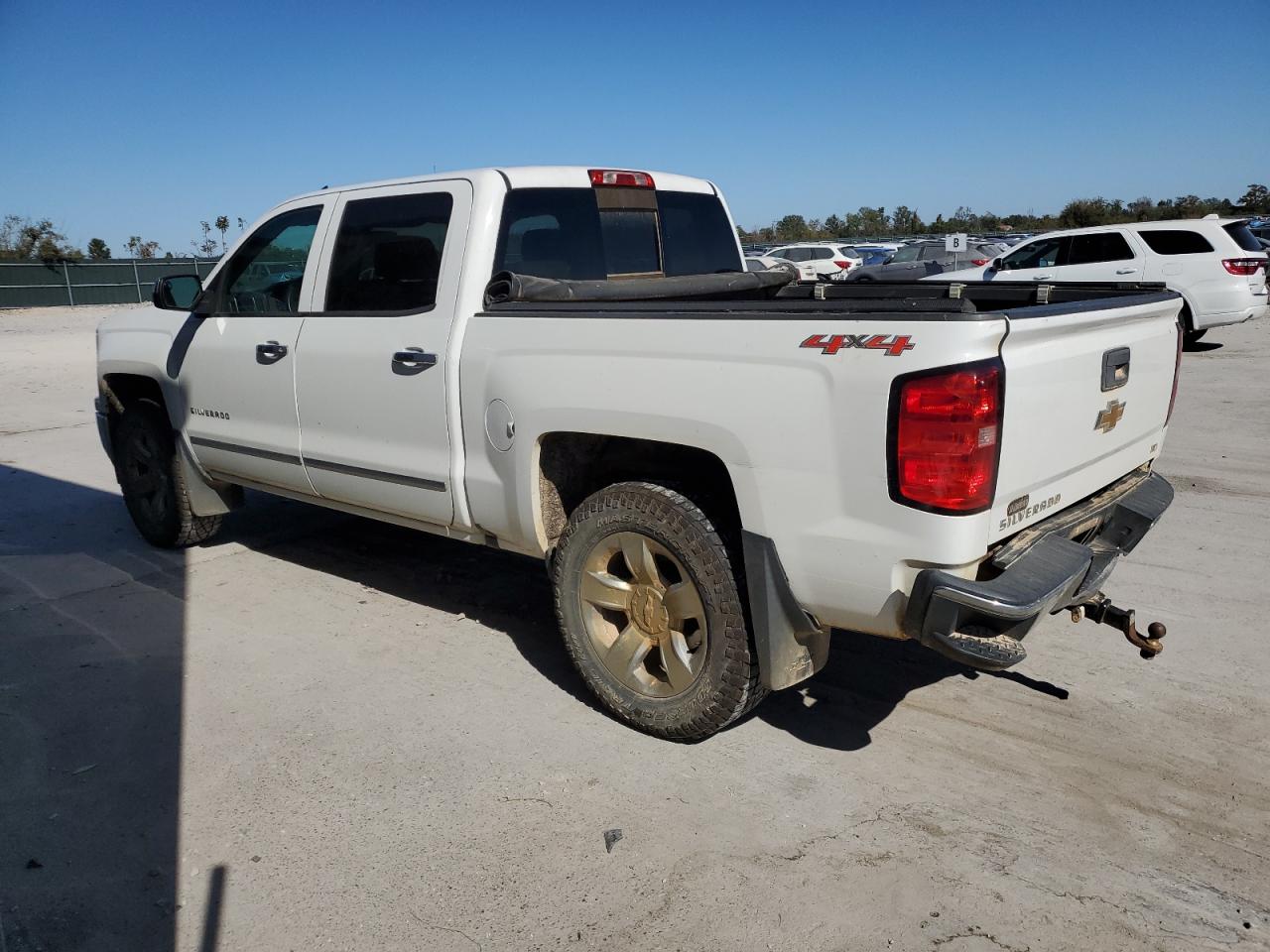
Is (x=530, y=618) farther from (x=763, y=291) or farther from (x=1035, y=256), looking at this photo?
(x=1035, y=256)

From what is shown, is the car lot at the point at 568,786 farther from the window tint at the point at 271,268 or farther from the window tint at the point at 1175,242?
the window tint at the point at 1175,242

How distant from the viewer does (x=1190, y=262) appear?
1372cm

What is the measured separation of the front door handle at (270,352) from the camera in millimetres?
4824

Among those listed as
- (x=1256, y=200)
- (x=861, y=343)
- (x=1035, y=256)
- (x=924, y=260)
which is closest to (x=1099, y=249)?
(x=1035, y=256)

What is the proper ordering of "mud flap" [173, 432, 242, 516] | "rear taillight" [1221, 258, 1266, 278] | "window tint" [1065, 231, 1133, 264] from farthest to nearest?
"window tint" [1065, 231, 1133, 264], "rear taillight" [1221, 258, 1266, 278], "mud flap" [173, 432, 242, 516]

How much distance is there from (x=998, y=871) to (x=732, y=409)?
5.23 feet

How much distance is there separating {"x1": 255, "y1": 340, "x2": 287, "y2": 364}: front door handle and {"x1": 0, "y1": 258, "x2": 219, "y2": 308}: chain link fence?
36.1 metres

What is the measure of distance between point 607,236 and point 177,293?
8.84 ft

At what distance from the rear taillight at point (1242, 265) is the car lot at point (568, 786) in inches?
390

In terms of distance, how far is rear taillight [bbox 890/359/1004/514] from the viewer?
2.68 meters

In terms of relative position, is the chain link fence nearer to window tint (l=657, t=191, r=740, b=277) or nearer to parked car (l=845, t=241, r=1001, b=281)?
parked car (l=845, t=241, r=1001, b=281)

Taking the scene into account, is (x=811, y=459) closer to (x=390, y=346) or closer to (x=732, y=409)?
(x=732, y=409)

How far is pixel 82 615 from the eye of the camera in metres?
5.07

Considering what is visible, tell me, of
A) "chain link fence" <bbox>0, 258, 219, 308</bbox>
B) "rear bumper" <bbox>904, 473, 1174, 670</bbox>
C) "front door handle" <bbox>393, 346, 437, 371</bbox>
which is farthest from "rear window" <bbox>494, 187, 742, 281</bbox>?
"chain link fence" <bbox>0, 258, 219, 308</bbox>
